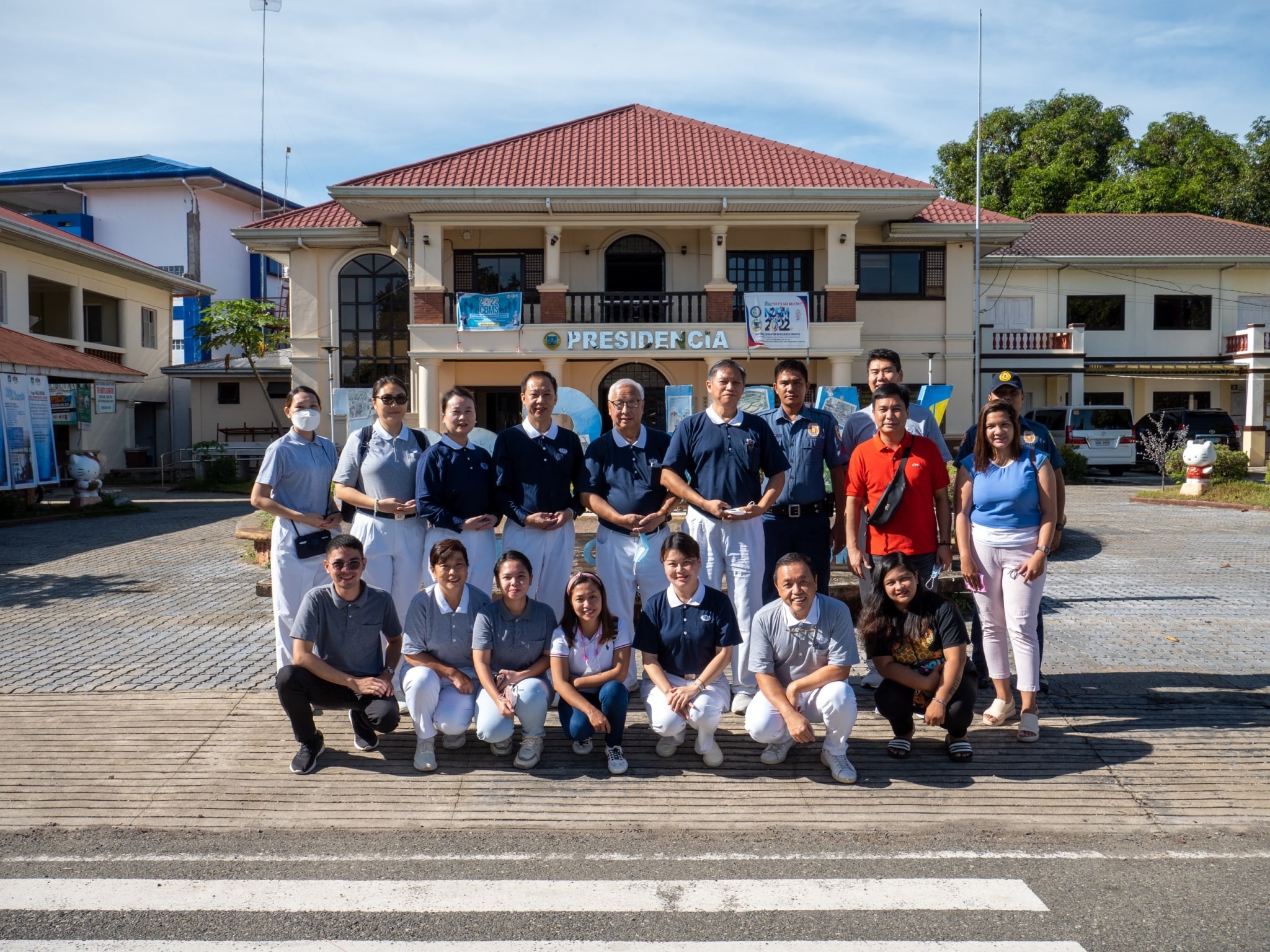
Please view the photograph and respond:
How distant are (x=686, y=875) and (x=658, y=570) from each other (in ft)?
6.77

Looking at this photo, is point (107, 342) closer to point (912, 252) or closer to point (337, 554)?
point (912, 252)

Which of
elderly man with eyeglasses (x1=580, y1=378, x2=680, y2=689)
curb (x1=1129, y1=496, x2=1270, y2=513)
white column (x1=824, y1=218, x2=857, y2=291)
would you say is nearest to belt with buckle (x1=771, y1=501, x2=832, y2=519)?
elderly man with eyeglasses (x1=580, y1=378, x2=680, y2=689)

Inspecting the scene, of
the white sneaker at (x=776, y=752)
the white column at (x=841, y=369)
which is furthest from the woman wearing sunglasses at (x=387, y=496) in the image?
the white column at (x=841, y=369)

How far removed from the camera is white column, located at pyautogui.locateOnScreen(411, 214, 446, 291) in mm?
21562

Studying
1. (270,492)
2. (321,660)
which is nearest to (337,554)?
(321,660)

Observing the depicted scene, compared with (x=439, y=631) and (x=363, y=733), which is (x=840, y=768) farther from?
(x=363, y=733)

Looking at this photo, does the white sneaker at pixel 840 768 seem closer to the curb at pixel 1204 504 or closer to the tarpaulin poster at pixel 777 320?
the tarpaulin poster at pixel 777 320

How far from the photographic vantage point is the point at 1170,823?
14.7ft

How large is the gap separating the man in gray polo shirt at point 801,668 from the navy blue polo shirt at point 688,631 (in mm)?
185

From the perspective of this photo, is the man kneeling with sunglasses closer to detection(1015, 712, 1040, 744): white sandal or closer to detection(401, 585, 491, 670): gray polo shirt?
detection(401, 585, 491, 670): gray polo shirt

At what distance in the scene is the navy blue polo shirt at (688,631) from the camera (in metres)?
5.21

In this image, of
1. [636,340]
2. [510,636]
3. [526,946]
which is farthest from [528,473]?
[636,340]

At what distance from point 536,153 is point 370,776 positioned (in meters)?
20.3

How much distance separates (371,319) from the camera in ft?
80.1
